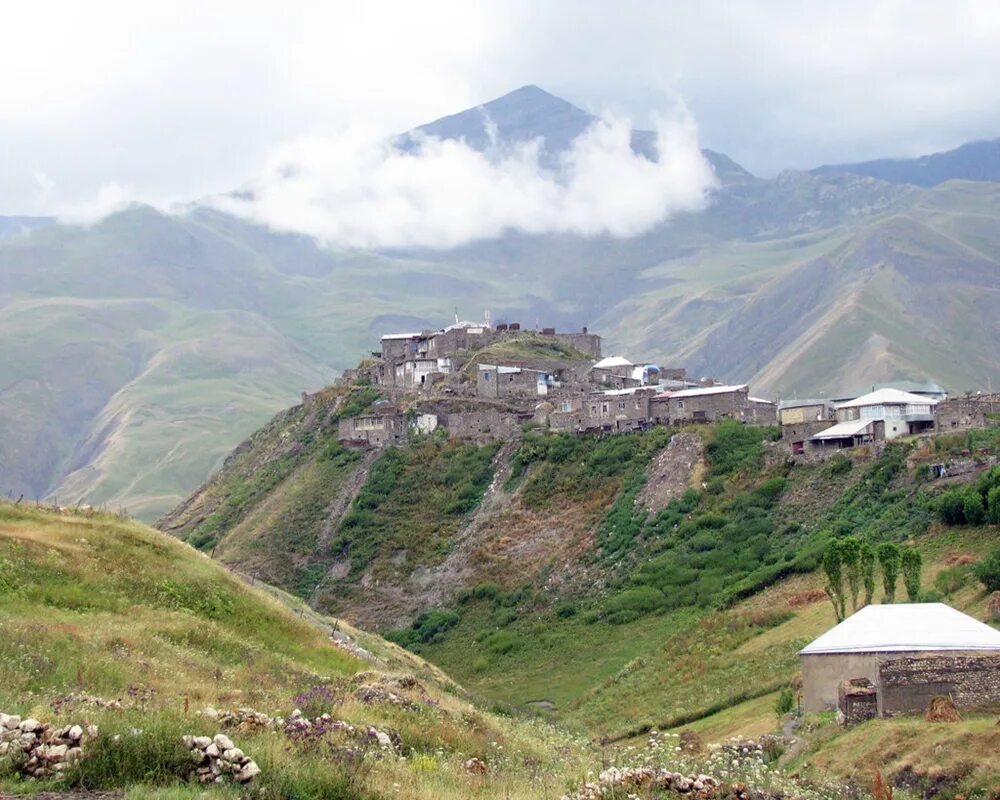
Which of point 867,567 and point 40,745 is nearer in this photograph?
point 40,745

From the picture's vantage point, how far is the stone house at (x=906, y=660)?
31.4m

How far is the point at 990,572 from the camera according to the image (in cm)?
4569

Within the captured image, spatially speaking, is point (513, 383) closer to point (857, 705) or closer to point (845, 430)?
point (845, 430)

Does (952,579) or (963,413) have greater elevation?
(963,413)

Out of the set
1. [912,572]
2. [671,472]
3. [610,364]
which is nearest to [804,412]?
[671,472]

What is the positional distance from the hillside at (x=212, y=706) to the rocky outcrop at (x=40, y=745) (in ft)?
0.07

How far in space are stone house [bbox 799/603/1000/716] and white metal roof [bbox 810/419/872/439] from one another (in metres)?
34.4

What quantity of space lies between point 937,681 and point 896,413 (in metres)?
43.4

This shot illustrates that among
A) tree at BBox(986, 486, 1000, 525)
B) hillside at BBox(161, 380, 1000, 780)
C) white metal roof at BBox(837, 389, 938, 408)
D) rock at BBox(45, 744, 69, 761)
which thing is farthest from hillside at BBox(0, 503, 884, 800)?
white metal roof at BBox(837, 389, 938, 408)

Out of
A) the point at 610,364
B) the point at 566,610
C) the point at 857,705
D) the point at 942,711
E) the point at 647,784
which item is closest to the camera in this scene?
the point at 647,784

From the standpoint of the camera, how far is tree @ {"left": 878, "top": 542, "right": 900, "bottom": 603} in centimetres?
4775

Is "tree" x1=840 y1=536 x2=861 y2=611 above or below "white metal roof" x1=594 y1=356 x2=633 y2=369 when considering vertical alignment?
below

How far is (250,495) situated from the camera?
315 feet

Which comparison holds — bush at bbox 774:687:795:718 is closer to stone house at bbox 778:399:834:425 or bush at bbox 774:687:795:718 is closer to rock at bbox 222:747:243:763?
rock at bbox 222:747:243:763
